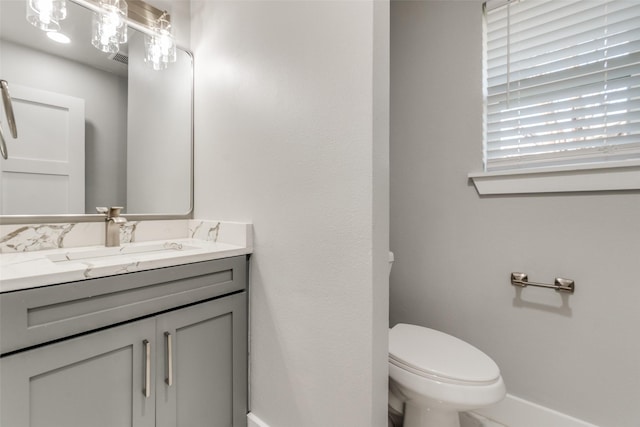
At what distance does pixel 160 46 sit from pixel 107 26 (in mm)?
233

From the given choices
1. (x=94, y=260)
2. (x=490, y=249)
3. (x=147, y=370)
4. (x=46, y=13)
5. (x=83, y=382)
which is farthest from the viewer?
(x=490, y=249)

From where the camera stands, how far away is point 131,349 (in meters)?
0.89

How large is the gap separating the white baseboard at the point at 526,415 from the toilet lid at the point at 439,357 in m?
0.49

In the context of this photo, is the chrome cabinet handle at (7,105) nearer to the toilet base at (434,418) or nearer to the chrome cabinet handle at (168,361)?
the chrome cabinet handle at (168,361)

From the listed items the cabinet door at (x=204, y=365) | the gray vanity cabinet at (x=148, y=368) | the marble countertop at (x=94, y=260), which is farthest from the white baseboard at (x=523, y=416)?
the marble countertop at (x=94, y=260)

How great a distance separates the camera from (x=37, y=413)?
73cm

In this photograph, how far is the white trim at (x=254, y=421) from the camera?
1.17m

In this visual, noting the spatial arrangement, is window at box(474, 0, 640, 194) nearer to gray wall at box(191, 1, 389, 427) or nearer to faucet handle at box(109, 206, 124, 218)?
gray wall at box(191, 1, 389, 427)

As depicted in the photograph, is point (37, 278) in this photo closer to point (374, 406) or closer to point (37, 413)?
point (37, 413)

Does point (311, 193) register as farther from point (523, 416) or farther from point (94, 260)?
point (523, 416)

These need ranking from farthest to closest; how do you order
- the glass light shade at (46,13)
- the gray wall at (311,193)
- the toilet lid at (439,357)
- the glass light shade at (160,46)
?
the glass light shade at (160,46), the glass light shade at (46,13), the toilet lid at (439,357), the gray wall at (311,193)

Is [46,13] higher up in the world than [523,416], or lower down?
higher up

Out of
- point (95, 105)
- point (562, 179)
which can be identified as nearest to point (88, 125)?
point (95, 105)

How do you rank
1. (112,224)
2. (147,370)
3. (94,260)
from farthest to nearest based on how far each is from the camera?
1. (112,224)
2. (94,260)
3. (147,370)
